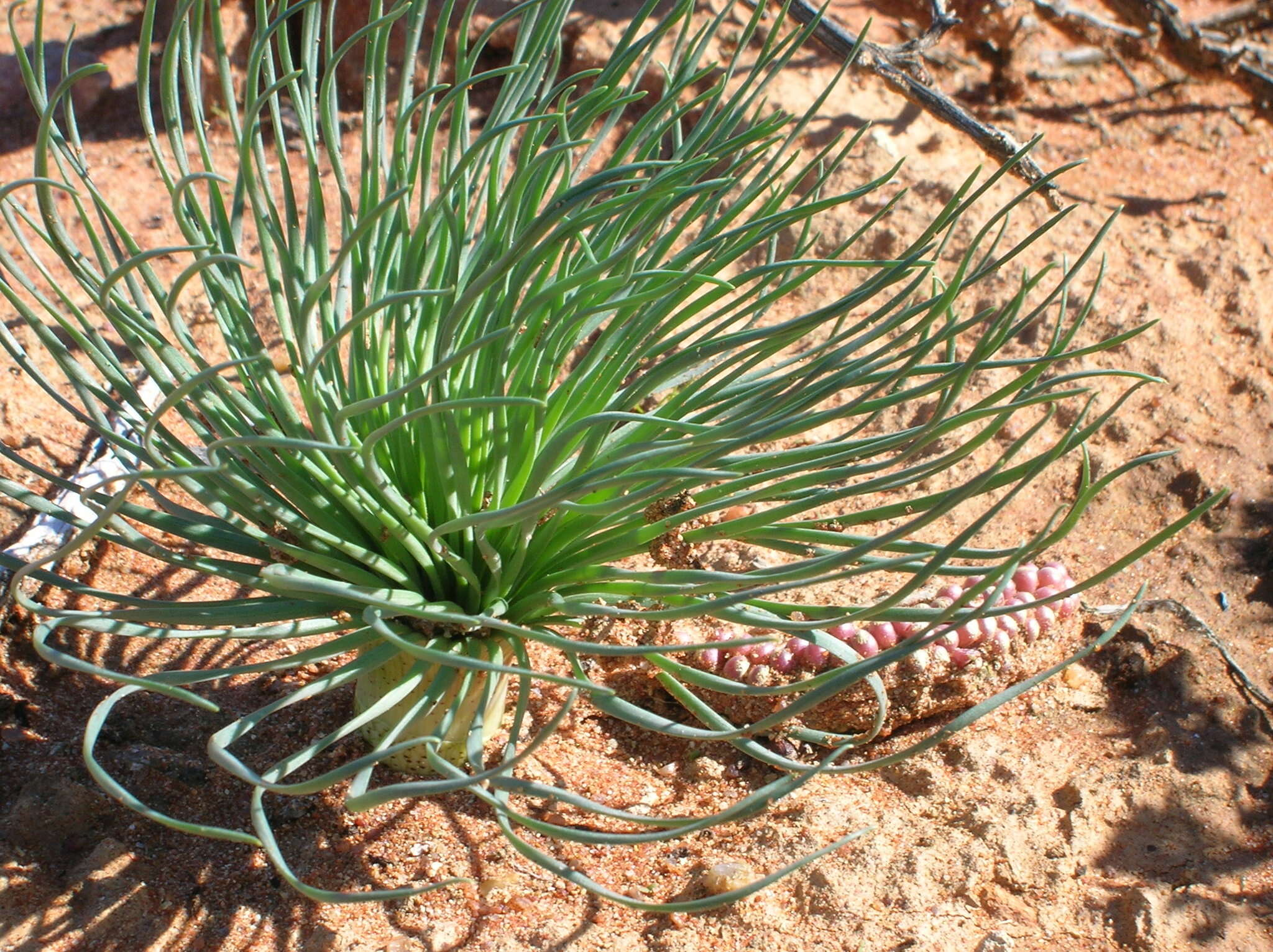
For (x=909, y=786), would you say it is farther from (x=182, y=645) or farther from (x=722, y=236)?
(x=182, y=645)

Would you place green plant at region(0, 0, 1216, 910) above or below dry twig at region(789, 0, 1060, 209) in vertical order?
below

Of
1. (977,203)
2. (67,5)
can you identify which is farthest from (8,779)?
(67,5)

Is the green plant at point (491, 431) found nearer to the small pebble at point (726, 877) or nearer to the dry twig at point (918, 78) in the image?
the small pebble at point (726, 877)

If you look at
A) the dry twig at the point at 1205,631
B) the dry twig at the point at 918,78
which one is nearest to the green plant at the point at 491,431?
the dry twig at the point at 1205,631

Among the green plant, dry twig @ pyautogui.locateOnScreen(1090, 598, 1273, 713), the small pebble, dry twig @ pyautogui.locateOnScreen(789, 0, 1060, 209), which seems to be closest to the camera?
the green plant

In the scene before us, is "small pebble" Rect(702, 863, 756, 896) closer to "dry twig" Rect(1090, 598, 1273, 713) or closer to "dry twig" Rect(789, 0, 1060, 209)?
"dry twig" Rect(1090, 598, 1273, 713)

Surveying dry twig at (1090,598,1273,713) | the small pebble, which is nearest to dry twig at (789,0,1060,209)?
dry twig at (1090,598,1273,713)

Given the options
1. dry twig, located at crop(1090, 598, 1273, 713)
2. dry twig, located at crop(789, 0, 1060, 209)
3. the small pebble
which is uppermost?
dry twig, located at crop(789, 0, 1060, 209)

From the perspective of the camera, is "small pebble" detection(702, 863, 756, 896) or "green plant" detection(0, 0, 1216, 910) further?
"small pebble" detection(702, 863, 756, 896)

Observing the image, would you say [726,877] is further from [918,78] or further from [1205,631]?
[918,78]

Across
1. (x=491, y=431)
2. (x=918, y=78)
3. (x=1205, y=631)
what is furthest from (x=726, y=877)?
(x=918, y=78)

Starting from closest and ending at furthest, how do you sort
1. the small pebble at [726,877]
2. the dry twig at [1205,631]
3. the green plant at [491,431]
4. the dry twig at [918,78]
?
the green plant at [491,431] → the small pebble at [726,877] → the dry twig at [1205,631] → the dry twig at [918,78]
